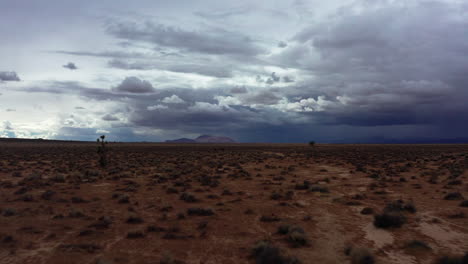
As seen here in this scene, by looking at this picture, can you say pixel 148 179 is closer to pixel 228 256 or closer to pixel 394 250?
pixel 228 256

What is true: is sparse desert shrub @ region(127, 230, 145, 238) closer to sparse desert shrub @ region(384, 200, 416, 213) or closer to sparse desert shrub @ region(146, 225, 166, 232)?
sparse desert shrub @ region(146, 225, 166, 232)

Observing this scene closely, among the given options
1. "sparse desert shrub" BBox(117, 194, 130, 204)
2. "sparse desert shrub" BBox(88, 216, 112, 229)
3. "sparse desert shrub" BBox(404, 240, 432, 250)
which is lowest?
"sparse desert shrub" BBox(404, 240, 432, 250)

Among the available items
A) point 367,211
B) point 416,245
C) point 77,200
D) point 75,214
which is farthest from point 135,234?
point 367,211

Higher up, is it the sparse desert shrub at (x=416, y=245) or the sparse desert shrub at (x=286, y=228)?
the sparse desert shrub at (x=286, y=228)

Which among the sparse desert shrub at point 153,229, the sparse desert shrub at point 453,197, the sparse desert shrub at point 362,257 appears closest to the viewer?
the sparse desert shrub at point 362,257

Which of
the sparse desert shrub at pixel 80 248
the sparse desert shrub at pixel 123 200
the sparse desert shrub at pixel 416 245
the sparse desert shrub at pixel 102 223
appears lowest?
the sparse desert shrub at pixel 416 245

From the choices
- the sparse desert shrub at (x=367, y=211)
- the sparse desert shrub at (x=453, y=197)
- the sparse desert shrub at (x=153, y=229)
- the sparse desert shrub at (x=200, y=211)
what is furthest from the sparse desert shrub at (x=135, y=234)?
the sparse desert shrub at (x=453, y=197)

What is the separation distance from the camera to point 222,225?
12922 millimetres

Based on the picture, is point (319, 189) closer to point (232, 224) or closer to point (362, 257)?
point (232, 224)

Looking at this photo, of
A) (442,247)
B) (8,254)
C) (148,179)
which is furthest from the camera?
(148,179)

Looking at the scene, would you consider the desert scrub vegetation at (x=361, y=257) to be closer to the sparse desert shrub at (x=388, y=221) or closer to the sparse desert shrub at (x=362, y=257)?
the sparse desert shrub at (x=362, y=257)

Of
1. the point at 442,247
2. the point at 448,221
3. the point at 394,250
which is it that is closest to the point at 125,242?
the point at 394,250

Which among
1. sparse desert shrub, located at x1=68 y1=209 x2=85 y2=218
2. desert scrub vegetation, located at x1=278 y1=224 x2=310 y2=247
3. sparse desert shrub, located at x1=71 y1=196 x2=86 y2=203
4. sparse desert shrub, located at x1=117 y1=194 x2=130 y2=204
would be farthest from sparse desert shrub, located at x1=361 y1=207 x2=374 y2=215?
sparse desert shrub, located at x1=71 y1=196 x2=86 y2=203

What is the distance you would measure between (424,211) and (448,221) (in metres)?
1.79
